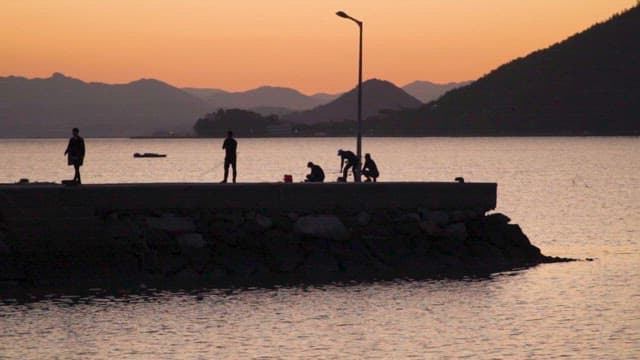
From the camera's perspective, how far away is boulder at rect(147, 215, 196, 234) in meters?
40.1

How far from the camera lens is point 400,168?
173 meters

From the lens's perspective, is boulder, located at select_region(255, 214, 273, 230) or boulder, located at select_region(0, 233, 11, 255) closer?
boulder, located at select_region(0, 233, 11, 255)

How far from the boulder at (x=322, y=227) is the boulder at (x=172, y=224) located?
320 cm

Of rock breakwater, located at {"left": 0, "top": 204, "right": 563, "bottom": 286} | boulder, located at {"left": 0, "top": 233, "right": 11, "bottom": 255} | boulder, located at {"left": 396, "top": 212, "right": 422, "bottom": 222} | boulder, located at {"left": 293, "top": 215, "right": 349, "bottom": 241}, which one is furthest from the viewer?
boulder, located at {"left": 396, "top": 212, "right": 422, "bottom": 222}

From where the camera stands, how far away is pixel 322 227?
41.5 metres

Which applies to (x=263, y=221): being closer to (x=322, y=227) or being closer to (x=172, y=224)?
(x=322, y=227)

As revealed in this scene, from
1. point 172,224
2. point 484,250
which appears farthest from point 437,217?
point 172,224

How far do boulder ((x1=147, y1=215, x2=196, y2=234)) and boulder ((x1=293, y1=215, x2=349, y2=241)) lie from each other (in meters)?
3.20

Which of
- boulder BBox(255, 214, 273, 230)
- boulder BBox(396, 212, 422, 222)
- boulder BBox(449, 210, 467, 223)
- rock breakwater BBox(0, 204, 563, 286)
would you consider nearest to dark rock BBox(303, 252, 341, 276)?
rock breakwater BBox(0, 204, 563, 286)

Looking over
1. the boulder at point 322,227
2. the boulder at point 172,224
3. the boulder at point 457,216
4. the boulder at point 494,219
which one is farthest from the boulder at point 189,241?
the boulder at point 494,219

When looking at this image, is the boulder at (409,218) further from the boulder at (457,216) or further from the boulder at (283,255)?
the boulder at (283,255)

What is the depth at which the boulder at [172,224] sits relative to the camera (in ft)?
132

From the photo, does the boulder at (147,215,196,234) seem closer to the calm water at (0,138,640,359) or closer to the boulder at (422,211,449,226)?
the calm water at (0,138,640,359)

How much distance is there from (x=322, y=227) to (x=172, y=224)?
4540 mm
